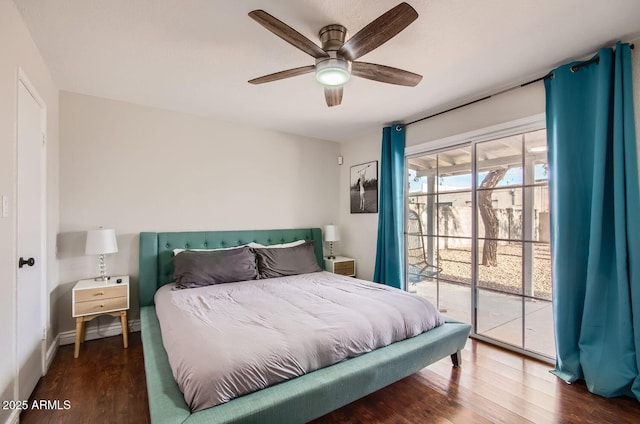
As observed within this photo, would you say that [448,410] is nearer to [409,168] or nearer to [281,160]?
[409,168]

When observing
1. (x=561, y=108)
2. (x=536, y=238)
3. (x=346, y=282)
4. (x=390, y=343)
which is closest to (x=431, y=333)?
(x=390, y=343)

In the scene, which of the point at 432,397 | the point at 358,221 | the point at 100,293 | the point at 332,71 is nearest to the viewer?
the point at 332,71

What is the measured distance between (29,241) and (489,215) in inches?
149

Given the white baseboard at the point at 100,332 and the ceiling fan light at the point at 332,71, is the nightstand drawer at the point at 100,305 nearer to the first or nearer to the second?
the white baseboard at the point at 100,332

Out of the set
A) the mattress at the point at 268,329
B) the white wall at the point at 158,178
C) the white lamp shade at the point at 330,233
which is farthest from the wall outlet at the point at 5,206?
the white lamp shade at the point at 330,233

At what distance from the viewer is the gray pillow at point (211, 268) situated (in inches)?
113

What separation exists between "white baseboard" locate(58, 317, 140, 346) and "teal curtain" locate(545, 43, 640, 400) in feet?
12.8

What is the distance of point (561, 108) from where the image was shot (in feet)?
7.40

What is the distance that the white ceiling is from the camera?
5.55 ft

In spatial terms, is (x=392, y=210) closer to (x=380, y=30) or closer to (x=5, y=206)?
(x=380, y=30)

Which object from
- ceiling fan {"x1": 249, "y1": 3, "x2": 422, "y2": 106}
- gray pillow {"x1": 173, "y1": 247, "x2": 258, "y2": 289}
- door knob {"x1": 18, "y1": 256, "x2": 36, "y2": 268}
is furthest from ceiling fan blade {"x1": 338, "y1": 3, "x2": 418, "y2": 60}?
door knob {"x1": 18, "y1": 256, "x2": 36, "y2": 268}

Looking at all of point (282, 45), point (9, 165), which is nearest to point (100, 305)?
point (9, 165)

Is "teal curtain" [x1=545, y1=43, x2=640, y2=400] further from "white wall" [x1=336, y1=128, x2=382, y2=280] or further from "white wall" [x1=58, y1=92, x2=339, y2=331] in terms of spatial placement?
"white wall" [x1=58, y1=92, x2=339, y2=331]

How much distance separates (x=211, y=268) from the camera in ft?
9.67
